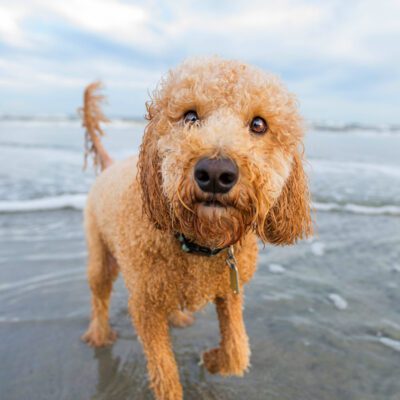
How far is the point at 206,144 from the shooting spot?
1.65 m

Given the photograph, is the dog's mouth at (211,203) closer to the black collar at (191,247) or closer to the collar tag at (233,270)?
the black collar at (191,247)

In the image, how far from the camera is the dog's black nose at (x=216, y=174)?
1537mm

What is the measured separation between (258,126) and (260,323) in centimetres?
210

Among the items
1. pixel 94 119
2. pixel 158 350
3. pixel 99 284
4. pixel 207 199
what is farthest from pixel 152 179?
pixel 94 119

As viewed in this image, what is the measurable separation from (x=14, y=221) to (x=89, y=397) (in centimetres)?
404

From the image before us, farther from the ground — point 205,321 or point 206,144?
point 206,144

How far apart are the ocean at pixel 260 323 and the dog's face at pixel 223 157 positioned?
4.18 feet

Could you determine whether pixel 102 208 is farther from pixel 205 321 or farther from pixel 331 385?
pixel 331 385

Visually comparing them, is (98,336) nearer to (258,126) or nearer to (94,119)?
(94,119)

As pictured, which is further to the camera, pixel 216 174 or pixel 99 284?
pixel 99 284

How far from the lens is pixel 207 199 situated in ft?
5.35

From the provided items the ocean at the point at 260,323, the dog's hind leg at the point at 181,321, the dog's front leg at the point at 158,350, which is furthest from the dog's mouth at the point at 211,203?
→ the dog's hind leg at the point at 181,321

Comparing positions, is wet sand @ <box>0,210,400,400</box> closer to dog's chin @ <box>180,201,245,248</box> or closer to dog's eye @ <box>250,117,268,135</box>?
dog's chin @ <box>180,201,245,248</box>

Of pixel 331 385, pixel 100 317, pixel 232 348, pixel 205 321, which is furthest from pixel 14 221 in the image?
pixel 331 385
